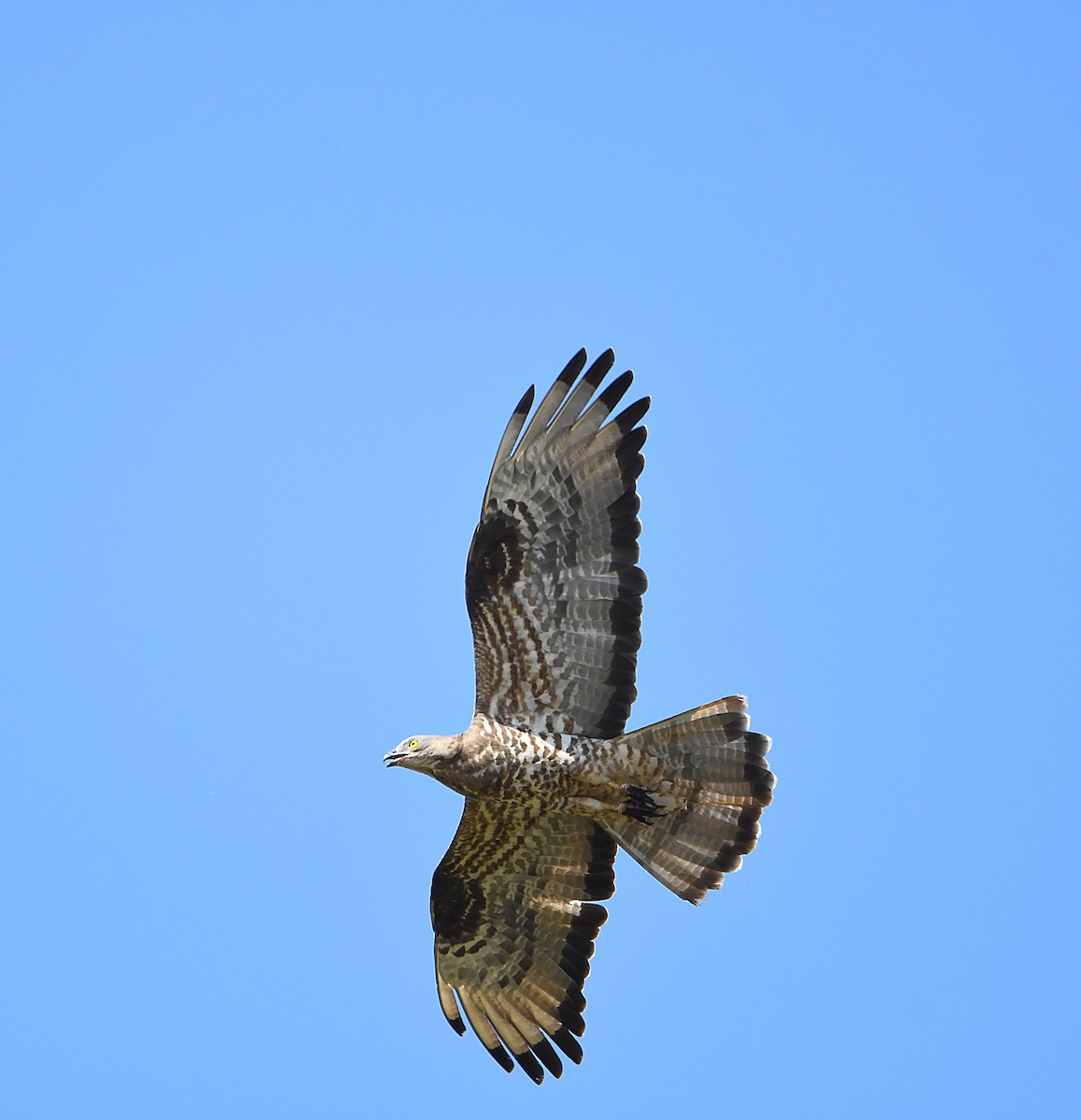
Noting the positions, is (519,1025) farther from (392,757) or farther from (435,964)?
(392,757)

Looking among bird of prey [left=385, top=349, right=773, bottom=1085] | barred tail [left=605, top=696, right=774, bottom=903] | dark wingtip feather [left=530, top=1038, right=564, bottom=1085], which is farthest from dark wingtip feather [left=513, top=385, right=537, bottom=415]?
dark wingtip feather [left=530, top=1038, right=564, bottom=1085]

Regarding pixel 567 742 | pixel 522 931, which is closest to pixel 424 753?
pixel 567 742

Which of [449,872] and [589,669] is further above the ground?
[589,669]

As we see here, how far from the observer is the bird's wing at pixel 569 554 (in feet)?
35.1

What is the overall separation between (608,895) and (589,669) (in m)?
1.96

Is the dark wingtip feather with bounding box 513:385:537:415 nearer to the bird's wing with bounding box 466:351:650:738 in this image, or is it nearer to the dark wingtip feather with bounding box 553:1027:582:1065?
the bird's wing with bounding box 466:351:650:738

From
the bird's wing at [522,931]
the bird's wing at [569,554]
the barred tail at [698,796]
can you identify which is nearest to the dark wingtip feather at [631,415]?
the bird's wing at [569,554]

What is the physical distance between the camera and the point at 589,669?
11.0 meters

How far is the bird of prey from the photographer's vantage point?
10.7 m

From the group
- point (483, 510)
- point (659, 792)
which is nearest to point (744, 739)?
point (659, 792)

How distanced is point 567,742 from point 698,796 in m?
1.07

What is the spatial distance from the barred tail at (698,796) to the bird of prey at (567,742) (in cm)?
1

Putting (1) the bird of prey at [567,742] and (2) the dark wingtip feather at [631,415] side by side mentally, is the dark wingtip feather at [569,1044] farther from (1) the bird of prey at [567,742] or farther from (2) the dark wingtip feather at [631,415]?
(2) the dark wingtip feather at [631,415]

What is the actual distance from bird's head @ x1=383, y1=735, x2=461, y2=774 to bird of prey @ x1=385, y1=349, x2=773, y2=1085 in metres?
0.01
